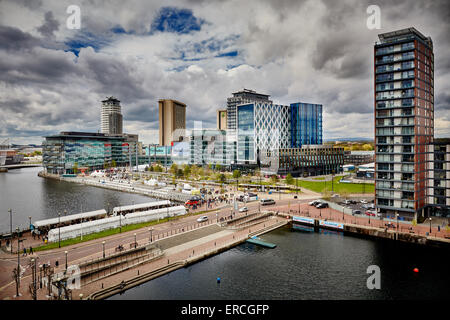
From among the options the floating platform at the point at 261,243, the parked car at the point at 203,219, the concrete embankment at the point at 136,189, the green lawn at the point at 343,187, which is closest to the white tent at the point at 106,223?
the parked car at the point at 203,219

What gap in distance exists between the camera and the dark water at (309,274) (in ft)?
106

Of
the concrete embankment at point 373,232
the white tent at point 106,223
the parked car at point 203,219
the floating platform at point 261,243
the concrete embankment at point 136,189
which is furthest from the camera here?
the concrete embankment at point 136,189

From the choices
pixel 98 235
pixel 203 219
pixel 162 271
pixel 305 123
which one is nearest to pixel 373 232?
pixel 203 219

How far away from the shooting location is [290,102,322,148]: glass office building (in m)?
159

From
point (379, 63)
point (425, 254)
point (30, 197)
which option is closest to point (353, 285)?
point (425, 254)

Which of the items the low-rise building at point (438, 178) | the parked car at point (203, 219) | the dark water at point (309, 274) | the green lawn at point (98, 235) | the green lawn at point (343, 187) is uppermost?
the low-rise building at point (438, 178)

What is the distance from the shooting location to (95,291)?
30391 millimetres

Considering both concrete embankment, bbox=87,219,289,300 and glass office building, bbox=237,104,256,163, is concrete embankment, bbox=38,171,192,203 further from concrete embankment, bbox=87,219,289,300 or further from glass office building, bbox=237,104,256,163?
glass office building, bbox=237,104,256,163

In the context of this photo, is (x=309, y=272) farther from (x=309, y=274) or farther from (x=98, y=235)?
(x=98, y=235)

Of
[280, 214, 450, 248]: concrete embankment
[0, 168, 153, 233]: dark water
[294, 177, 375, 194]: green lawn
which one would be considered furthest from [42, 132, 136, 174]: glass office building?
[280, 214, 450, 248]: concrete embankment

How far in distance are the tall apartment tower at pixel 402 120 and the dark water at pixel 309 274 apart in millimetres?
13136

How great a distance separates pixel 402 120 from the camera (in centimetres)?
5572

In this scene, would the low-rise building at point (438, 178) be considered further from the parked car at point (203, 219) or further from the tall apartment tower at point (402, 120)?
the parked car at point (203, 219)
